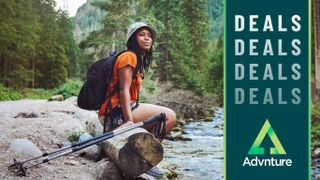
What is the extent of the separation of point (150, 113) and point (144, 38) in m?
0.60

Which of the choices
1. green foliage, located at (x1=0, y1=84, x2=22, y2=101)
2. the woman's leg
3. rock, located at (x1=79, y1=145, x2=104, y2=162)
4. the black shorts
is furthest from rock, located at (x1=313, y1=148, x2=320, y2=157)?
green foliage, located at (x1=0, y1=84, x2=22, y2=101)

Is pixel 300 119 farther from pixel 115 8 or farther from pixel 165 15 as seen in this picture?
pixel 115 8

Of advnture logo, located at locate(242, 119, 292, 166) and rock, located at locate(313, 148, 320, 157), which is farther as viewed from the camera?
rock, located at locate(313, 148, 320, 157)

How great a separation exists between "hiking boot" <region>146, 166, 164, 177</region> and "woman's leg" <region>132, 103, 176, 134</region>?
1.00 feet

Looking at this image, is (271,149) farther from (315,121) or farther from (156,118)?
(156,118)

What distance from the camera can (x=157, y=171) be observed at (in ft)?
14.5

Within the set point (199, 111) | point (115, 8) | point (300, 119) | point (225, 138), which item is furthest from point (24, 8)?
point (300, 119)

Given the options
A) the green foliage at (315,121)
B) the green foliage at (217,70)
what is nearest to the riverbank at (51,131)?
the green foliage at (217,70)

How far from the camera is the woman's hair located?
4387 millimetres

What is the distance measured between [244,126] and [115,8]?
1.43 meters

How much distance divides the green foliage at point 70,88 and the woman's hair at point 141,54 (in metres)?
0.49

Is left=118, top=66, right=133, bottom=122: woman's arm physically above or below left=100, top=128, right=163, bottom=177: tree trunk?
above

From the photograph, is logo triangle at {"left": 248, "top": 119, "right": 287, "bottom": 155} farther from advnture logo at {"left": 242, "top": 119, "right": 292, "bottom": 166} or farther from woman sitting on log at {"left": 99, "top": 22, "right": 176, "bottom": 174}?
woman sitting on log at {"left": 99, "top": 22, "right": 176, "bottom": 174}

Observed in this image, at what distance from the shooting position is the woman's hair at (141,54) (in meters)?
4.39
